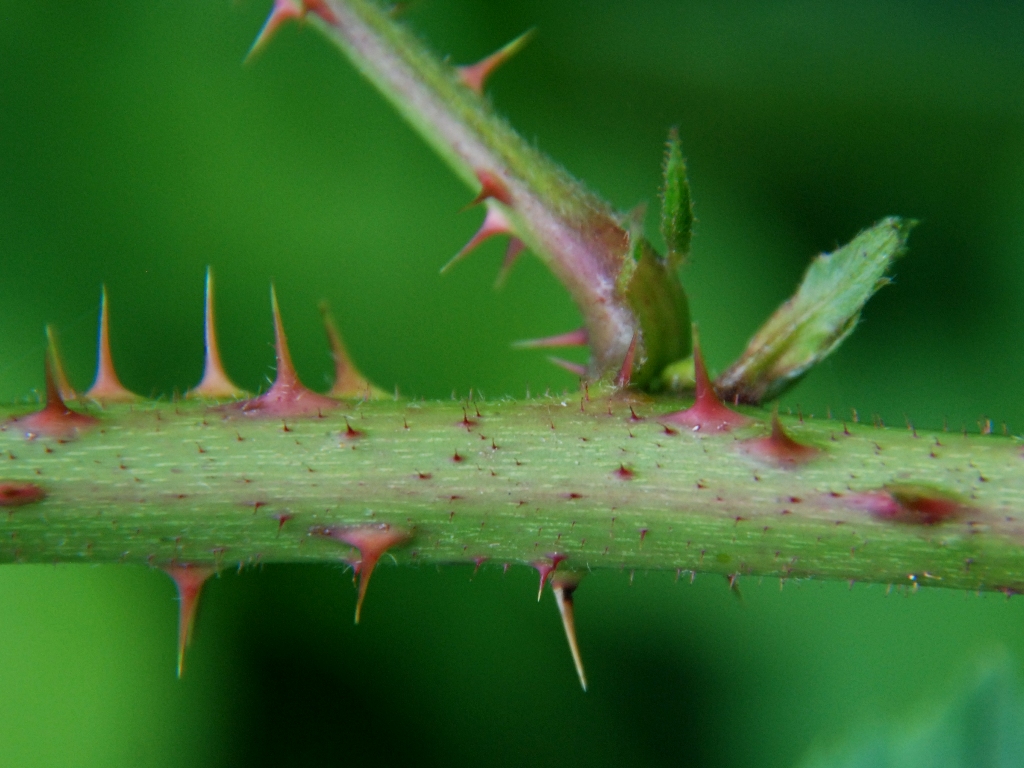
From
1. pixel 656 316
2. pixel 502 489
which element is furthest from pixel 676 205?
pixel 502 489

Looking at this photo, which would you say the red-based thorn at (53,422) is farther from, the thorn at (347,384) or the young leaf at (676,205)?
the young leaf at (676,205)

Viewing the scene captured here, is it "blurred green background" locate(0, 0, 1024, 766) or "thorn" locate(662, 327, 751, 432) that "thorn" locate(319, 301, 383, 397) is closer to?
"thorn" locate(662, 327, 751, 432)

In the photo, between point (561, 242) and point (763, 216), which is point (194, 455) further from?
point (763, 216)

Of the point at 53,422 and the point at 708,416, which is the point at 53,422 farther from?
the point at 708,416

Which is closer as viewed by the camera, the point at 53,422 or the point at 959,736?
the point at 53,422

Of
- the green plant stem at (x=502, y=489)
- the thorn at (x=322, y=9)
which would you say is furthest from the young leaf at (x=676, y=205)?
the thorn at (x=322, y=9)

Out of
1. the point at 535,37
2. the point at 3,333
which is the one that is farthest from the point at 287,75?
the point at 3,333
